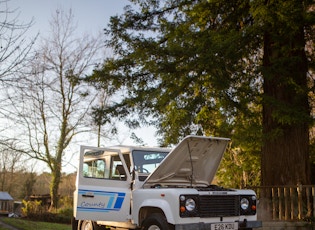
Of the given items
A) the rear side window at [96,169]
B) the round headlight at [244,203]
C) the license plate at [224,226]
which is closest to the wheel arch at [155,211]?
the license plate at [224,226]

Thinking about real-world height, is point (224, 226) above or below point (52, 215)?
above

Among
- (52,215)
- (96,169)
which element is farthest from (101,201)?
(52,215)

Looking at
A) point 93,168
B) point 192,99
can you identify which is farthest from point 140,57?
point 93,168

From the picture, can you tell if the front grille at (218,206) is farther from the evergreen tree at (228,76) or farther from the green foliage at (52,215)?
the green foliage at (52,215)

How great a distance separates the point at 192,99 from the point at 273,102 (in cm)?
295

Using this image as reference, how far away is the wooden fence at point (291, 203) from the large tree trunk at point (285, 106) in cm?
111

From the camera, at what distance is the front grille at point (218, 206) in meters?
8.08

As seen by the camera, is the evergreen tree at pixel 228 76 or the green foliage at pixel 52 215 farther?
the green foliage at pixel 52 215

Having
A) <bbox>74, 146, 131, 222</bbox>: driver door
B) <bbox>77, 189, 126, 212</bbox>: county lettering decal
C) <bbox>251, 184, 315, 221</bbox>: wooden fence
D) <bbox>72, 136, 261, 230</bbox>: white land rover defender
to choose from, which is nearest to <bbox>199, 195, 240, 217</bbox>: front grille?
<bbox>72, 136, 261, 230</bbox>: white land rover defender

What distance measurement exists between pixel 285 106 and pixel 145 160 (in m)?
5.86

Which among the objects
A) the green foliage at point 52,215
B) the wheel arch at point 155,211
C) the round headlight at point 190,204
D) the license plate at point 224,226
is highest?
the round headlight at point 190,204

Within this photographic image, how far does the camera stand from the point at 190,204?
7.89 meters

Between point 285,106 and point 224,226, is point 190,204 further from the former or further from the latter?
point 285,106

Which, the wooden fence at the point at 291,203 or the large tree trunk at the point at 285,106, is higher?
the large tree trunk at the point at 285,106
